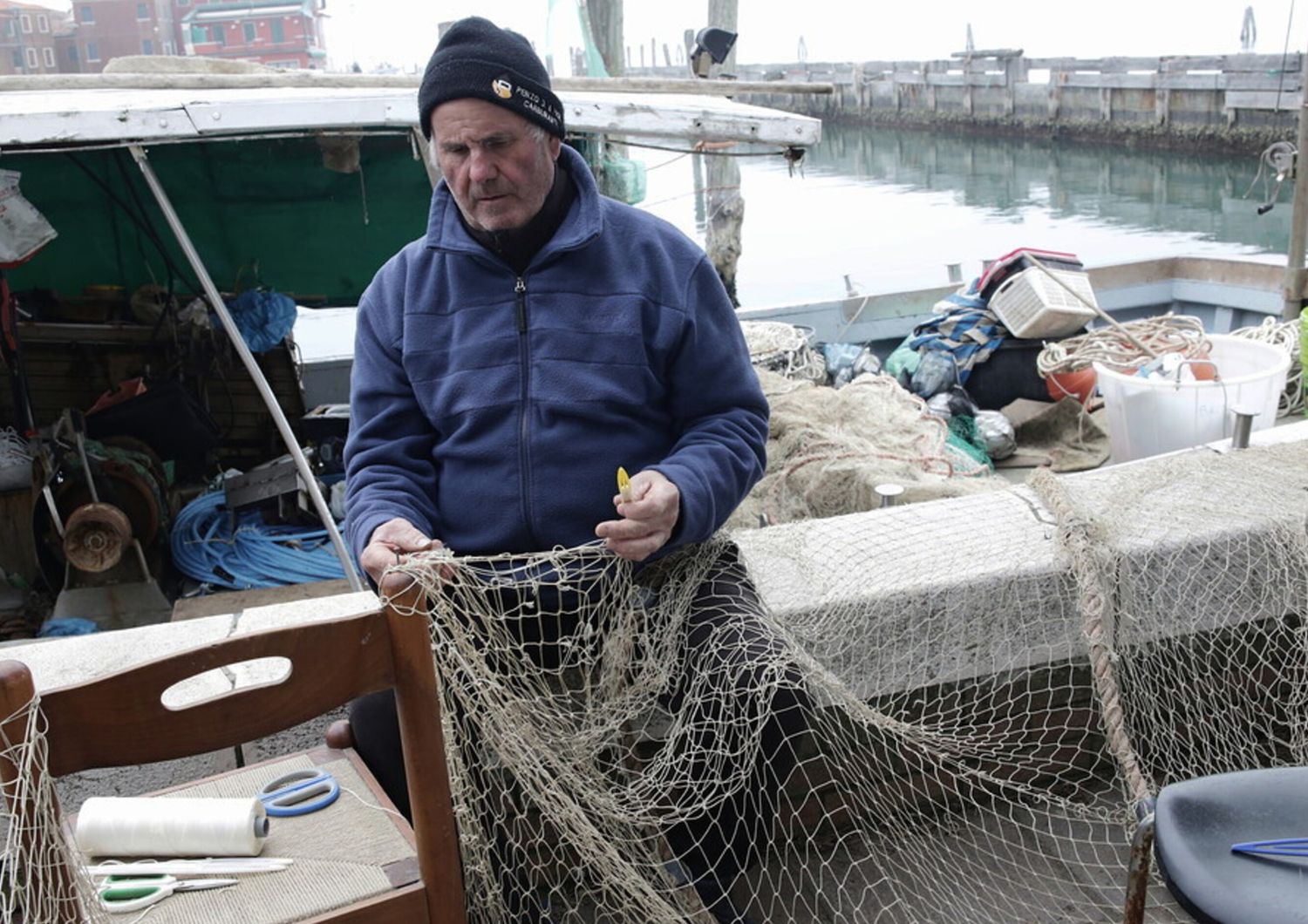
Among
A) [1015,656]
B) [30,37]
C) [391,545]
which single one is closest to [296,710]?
[391,545]

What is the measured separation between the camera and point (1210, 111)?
2778 cm

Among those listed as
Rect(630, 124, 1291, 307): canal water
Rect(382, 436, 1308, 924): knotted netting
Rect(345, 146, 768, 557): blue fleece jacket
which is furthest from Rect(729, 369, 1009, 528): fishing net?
Rect(630, 124, 1291, 307): canal water

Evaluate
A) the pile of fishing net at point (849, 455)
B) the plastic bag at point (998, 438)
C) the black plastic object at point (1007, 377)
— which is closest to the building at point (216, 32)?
the black plastic object at point (1007, 377)

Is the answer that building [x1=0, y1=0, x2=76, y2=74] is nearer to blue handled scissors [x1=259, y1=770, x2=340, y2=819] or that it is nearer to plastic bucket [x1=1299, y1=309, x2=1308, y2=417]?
plastic bucket [x1=1299, y1=309, x2=1308, y2=417]

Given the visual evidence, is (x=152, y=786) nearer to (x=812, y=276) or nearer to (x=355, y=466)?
(x=355, y=466)

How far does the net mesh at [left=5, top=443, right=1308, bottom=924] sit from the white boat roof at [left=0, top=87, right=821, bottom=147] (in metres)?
1.93

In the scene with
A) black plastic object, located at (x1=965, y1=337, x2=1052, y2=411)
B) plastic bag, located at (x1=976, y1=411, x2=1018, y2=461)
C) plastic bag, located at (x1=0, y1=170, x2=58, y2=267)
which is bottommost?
plastic bag, located at (x1=976, y1=411, x2=1018, y2=461)

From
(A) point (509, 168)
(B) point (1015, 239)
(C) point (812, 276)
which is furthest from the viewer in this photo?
(B) point (1015, 239)

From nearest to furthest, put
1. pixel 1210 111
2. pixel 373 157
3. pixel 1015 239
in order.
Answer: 1. pixel 373 157
2. pixel 1015 239
3. pixel 1210 111

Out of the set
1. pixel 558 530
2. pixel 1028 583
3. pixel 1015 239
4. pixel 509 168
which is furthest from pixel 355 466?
pixel 1015 239

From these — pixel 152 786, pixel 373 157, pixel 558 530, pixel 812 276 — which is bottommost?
pixel 812 276

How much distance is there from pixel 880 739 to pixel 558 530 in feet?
3.32

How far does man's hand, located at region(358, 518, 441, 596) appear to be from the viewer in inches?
88.4

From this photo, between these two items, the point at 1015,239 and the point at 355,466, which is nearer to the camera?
the point at 355,466
